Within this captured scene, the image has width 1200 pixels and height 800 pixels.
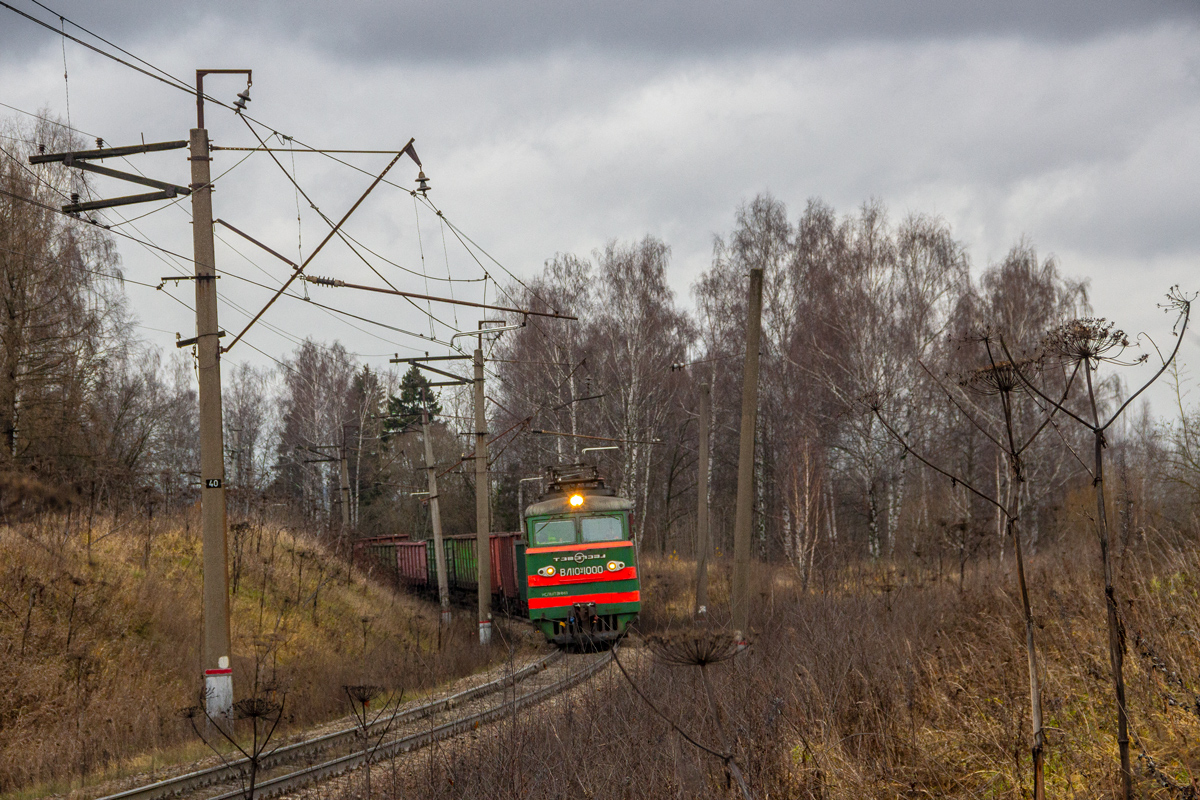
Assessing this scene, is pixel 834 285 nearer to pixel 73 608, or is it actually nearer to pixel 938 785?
pixel 73 608

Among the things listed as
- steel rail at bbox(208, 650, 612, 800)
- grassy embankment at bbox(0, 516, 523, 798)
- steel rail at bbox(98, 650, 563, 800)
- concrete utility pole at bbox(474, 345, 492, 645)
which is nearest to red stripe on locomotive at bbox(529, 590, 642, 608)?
grassy embankment at bbox(0, 516, 523, 798)

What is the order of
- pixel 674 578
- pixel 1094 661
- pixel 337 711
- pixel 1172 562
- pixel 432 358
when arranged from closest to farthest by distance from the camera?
pixel 1094 661, pixel 1172 562, pixel 337 711, pixel 432 358, pixel 674 578

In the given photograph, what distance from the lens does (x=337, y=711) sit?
1216 centimetres

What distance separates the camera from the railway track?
302 inches

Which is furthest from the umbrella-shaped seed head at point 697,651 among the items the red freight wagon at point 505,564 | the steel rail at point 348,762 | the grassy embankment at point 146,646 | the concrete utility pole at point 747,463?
the red freight wagon at point 505,564

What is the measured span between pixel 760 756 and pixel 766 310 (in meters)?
27.6

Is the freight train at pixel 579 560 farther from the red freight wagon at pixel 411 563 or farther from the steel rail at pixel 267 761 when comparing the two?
the red freight wagon at pixel 411 563

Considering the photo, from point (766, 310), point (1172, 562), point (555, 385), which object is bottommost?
point (1172, 562)

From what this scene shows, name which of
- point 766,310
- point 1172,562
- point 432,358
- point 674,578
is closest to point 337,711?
point 432,358

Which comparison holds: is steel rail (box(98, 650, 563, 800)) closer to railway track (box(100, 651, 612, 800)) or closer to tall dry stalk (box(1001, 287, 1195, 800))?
railway track (box(100, 651, 612, 800))

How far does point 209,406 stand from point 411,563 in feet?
64.3

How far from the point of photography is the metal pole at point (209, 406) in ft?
35.4

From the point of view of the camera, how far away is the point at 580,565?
17.1 meters

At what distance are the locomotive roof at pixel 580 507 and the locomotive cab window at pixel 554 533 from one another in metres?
0.21
